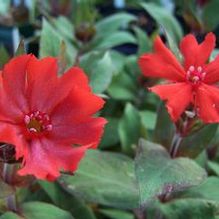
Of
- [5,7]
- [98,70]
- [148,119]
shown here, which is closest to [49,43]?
[98,70]

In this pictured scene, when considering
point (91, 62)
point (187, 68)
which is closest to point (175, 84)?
point (187, 68)

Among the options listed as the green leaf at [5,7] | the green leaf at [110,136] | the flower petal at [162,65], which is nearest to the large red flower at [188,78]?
the flower petal at [162,65]

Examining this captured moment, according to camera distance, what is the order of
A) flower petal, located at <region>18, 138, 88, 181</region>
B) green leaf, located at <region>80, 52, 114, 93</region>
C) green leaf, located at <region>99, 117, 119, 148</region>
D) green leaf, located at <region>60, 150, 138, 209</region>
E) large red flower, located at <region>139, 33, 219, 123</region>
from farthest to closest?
green leaf, located at <region>99, 117, 119, 148</region> < green leaf, located at <region>80, 52, 114, 93</region> < green leaf, located at <region>60, 150, 138, 209</region> < large red flower, located at <region>139, 33, 219, 123</region> < flower petal, located at <region>18, 138, 88, 181</region>

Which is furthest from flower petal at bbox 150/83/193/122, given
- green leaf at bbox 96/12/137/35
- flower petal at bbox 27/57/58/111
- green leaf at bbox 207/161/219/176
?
green leaf at bbox 96/12/137/35

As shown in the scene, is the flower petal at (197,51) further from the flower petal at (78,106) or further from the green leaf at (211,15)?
the green leaf at (211,15)

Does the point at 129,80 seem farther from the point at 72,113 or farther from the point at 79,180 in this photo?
the point at 72,113

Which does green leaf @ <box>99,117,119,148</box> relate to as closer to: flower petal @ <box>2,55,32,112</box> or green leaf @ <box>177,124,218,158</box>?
green leaf @ <box>177,124,218,158</box>

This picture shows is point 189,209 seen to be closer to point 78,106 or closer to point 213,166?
point 213,166
